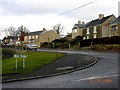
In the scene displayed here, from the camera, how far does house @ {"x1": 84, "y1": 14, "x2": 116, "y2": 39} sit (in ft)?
265

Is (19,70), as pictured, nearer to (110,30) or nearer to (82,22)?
(110,30)

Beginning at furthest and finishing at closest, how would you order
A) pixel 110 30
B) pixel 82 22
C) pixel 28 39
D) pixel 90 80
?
pixel 28 39 → pixel 82 22 → pixel 110 30 → pixel 90 80

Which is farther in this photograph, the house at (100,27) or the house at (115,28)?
the house at (100,27)

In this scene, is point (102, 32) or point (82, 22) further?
point (82, 22)

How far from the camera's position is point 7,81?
20641 millimetres

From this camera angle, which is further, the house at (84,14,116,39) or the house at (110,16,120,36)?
the house at (84,14,116,39)

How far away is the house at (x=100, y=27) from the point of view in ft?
265

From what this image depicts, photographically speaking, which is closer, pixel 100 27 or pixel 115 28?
pixel 115 28

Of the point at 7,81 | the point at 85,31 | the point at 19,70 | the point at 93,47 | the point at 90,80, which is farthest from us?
the point at 85,31

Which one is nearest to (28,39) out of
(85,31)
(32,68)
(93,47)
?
(85,31)

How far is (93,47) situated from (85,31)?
39650 millimetres

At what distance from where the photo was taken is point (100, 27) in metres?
82.1

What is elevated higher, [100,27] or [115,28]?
[100,27]

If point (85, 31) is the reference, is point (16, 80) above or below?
below
